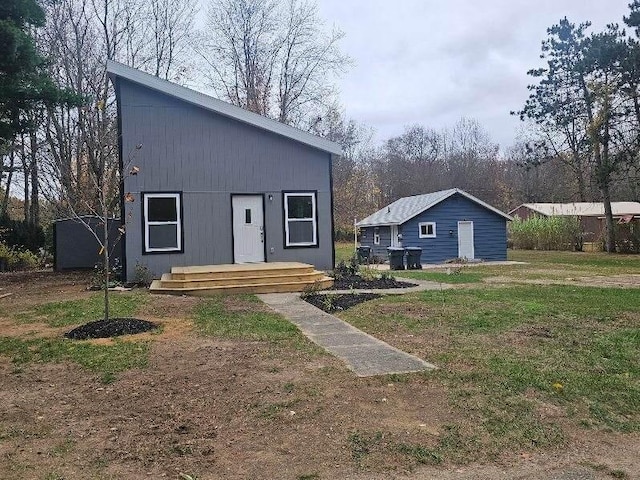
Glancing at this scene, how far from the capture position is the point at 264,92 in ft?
96.6

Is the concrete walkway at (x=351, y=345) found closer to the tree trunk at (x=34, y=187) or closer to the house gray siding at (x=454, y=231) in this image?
the house gray siding at (x=454, y=231)

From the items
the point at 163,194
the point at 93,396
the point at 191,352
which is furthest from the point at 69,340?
the point at 163,194

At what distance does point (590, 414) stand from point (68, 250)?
1771cm

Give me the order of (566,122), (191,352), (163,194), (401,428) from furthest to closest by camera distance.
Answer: (566,122) → (163,194) → (191,352) → (401,428)

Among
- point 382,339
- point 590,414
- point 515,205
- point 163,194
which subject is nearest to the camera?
point 590,414

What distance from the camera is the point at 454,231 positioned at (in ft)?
79.6

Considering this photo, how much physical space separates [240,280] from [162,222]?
2.93 m

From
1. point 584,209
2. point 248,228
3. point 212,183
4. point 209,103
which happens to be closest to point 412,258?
point 248,228

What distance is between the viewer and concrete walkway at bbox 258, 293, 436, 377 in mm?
5163

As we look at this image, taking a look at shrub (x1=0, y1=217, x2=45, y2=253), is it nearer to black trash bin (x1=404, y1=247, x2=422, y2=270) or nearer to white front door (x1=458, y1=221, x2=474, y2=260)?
black trash bin (x1=404, y1=247, x2=422, y2=270)

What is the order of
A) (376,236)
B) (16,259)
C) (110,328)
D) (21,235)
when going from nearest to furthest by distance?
(110,328)
(16,259)
(21,235)
(376,236)

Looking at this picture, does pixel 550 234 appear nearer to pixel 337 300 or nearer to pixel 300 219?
pixel 300 219

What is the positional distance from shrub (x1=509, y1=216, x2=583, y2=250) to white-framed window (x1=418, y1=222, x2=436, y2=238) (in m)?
10.2

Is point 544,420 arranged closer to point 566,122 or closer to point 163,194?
point 163,194
